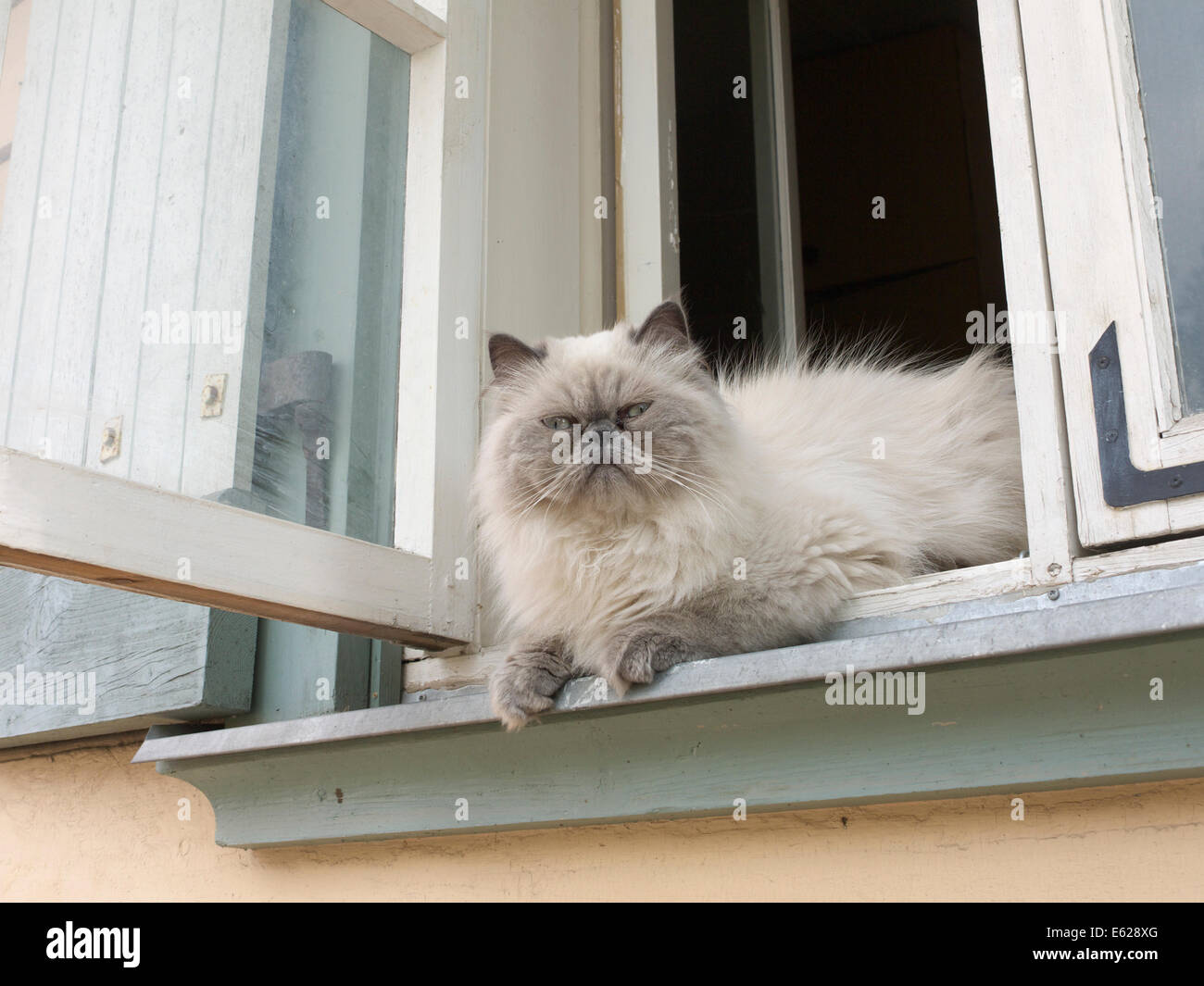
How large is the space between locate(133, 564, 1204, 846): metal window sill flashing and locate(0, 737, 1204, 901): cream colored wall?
3.2 inches

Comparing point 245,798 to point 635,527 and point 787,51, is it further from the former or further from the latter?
point 787,51

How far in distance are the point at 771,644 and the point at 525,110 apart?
1496 mm

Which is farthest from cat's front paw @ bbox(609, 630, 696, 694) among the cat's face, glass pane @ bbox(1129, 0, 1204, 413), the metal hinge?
glass pane @ bbox(1129, 0, 1204, 413)

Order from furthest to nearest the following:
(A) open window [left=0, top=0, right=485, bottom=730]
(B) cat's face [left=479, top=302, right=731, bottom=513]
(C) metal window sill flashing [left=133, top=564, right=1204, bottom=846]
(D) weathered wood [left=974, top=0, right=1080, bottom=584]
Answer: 1. (B) cat's face [left=479, top=302, right=731, bottom=513]
2. (A) open window [left=0, top=0, right=485, bottom=730]
3. (D) weathered wood [left=974, top=0, right=1080, bottom=584]
4. (C) metal window sill flashing [left=133, top=564, right=1204, bottom=846]

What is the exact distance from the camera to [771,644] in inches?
65.6

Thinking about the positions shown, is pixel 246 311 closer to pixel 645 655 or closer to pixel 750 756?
pixel 645 655

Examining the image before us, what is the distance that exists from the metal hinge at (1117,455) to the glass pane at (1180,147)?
0.25 feet

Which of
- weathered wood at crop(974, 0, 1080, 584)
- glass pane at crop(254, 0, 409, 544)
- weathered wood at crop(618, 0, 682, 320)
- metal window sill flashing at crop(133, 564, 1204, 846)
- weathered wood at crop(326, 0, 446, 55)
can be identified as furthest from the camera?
weathered wood at crop(618, 0, 682, 320)

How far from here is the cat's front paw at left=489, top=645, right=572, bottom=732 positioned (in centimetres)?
168

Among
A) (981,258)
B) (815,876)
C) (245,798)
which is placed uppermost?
(981,258)

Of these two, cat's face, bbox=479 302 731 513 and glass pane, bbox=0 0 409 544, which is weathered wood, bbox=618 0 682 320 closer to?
cat's face, bbox=479 302 731 513

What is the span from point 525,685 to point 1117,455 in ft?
2.92

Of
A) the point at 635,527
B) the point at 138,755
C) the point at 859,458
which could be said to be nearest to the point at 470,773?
the point at 635,527

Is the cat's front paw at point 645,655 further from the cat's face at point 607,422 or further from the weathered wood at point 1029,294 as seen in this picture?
the weathered wood at point 1029,294
